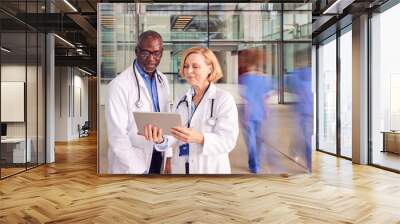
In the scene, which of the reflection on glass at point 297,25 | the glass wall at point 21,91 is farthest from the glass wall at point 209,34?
the glass wall at point 21,91

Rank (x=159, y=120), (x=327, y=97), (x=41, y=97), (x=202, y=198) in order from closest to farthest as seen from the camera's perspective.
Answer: (x=202, y=198) < (x=159, y=120) < (x=41, y=97) < (x=327, y=97)

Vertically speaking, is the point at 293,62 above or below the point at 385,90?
above

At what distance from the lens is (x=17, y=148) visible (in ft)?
26.5

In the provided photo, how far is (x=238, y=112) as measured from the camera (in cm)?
695

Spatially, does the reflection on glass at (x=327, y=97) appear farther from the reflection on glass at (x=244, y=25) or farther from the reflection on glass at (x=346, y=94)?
the reflection on glass at (x=244, y=25)

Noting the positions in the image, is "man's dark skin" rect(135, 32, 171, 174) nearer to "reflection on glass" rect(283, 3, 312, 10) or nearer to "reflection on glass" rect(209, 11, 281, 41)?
"reflection on glass" rect(209, 11, 281, 41)

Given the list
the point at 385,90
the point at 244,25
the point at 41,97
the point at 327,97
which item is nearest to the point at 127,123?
the point at 244,25

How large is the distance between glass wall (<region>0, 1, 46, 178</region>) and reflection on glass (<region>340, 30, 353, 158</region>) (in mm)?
7363

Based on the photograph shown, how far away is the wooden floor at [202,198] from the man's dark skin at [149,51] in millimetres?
1992

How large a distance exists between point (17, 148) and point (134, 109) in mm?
3005

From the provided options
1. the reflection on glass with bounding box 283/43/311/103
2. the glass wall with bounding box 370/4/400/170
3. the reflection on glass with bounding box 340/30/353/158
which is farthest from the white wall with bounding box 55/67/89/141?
the glass wall with bounding box 370/4/400/170

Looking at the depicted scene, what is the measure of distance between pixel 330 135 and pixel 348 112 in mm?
1505

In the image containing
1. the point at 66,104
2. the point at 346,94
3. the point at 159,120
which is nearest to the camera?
the point at 159,120

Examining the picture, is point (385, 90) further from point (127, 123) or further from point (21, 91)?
point (21, 91)
